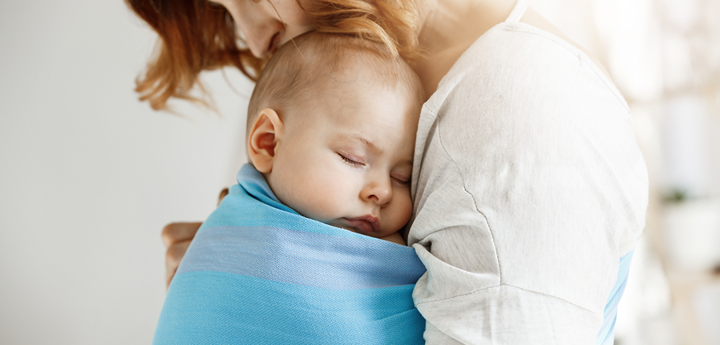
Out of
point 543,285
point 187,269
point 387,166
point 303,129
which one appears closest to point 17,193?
point 187,269

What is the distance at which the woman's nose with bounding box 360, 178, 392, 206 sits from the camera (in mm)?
726

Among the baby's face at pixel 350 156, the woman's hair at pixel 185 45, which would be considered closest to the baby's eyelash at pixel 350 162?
the baby's face at pixel 350 156

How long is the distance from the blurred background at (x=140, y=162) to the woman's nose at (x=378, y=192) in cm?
111

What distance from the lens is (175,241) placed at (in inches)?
43.7

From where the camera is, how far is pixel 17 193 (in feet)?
4.71

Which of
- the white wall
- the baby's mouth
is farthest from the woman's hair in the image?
the baby's mouth

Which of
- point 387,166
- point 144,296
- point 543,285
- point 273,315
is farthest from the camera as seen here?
point 144,296

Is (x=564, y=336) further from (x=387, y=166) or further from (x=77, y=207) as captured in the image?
(x=77, y=207)

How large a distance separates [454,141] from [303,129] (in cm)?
28

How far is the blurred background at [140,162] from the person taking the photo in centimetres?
143

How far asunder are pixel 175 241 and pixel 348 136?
623 millimetres

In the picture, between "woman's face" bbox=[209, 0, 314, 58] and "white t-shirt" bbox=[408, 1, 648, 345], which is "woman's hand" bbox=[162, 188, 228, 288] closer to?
"woman's face" bbox=[209, 0, 314, 58]

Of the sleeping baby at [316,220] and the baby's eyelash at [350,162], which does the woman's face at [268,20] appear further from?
the baby's eyelash at [350,162]

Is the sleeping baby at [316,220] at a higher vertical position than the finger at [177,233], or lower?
higher
